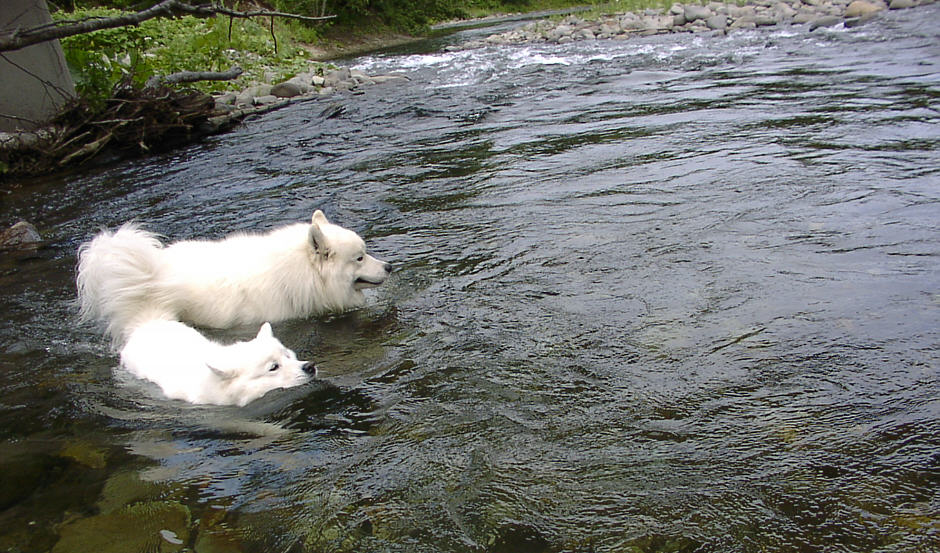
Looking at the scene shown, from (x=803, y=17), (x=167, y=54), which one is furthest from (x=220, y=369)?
(x=803, y=17)

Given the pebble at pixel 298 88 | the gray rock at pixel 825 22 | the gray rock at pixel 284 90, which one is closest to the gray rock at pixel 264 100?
the pebble at pixel 298 88

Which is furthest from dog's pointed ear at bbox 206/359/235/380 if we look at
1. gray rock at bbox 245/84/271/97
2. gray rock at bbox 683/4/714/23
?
gray rock at bbox 683/4/714/23

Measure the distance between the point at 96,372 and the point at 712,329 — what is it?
397 centimetres

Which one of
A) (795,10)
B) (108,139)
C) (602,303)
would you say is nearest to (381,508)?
(602,303)

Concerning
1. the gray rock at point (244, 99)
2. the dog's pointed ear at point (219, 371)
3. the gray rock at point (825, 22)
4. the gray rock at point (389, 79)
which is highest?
the gray rock at point (244, 99)

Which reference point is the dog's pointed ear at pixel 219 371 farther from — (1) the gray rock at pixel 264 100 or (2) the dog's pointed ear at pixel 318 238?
(1) the gray rock at pixel 264 100

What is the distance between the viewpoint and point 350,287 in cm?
521

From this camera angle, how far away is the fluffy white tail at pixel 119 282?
15.4 feet

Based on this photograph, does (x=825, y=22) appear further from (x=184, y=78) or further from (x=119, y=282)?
(x=119, y=282)

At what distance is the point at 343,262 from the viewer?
5.11 m

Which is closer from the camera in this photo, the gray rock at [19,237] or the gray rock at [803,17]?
the gray rock at [19,237]

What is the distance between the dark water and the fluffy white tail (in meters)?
0.23

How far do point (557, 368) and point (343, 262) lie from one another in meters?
2.08

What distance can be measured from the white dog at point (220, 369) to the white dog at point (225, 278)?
670 mm
